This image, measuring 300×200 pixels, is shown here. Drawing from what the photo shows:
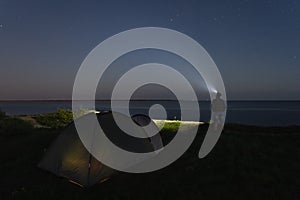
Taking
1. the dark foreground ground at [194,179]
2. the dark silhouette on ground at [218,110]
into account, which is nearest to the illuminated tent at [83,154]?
the dark foreground ground at [194,179]

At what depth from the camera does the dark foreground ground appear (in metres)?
6.34

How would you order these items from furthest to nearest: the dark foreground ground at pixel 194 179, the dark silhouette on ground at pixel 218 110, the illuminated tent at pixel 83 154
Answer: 1. the dark silhouette on ground at pixel 218 110
2. the illuminated tent at pixel 83 154
3. the dark foreground ground at pixel 194 179

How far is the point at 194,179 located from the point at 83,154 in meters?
3.62

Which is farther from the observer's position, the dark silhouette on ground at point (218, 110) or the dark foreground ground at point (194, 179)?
the dark silhouette on ground at point (218, 110)

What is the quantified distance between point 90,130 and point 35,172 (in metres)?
2.92

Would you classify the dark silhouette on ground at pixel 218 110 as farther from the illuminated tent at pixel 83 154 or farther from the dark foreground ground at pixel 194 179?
the illuminated tent at pixel 83 154

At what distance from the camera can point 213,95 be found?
1449cm

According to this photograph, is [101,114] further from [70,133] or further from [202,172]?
[202,172]

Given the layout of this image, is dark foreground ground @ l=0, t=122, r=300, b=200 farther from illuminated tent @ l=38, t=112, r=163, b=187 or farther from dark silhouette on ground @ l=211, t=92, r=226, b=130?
dark silhouette on ground @ l=211, t=92, r=226, b=130

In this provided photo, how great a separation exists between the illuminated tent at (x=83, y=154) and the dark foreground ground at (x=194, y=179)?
13.5 inches

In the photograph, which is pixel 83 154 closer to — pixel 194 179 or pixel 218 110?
pixel 194 179

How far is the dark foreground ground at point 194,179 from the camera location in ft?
20.8

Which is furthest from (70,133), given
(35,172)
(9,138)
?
(9,138)

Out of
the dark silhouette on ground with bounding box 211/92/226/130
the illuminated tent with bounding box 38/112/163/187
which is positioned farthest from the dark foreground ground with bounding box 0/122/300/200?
the dark silhouette on ground with bounding box 211/92/226/130
